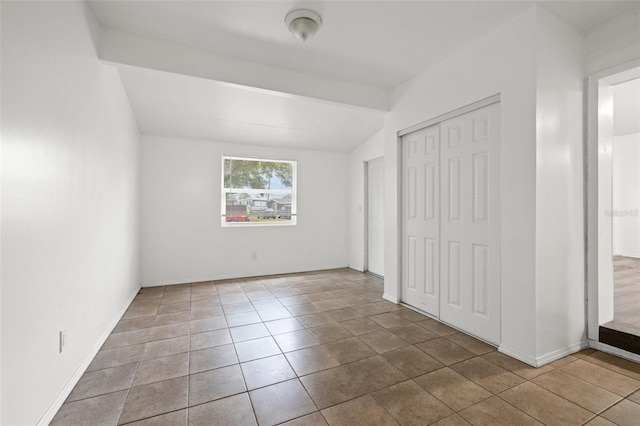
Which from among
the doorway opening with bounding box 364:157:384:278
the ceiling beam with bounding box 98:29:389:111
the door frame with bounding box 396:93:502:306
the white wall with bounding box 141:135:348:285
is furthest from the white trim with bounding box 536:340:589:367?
the white wall with bounding box 141:135:348:285

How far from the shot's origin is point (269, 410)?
1.60 meters

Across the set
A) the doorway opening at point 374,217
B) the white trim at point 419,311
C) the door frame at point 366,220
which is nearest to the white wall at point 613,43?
the white trim at point 419,311

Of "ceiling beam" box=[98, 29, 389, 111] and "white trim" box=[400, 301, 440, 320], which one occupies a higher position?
"ceiling beam" box=[98, 29, 389, 111]

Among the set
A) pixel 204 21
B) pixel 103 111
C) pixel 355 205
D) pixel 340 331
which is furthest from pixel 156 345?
pixel 355 205

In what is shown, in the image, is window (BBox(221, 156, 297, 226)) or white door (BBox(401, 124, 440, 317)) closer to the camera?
white door (BBox(401, 124, 440, 317))

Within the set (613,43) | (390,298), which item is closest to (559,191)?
(613,43)

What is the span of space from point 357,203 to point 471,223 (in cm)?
287

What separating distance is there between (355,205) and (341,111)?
6.50 ft

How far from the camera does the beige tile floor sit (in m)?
1.56

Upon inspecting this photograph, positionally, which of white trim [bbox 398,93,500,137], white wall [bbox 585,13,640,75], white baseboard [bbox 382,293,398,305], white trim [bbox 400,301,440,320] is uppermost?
white wall [bbox 585,13,640,75]

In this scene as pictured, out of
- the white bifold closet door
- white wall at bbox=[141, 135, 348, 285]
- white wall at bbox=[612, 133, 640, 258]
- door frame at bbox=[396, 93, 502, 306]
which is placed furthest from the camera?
white wall at bbox=[141, 135, 348, 285]

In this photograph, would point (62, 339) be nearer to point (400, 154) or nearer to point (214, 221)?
point (214, 221)

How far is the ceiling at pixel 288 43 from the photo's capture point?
6.84ft

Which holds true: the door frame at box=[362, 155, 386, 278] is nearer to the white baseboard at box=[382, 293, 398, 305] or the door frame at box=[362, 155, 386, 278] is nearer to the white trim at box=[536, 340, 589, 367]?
the white baseboard at box=[382, 293, 398, 305]
